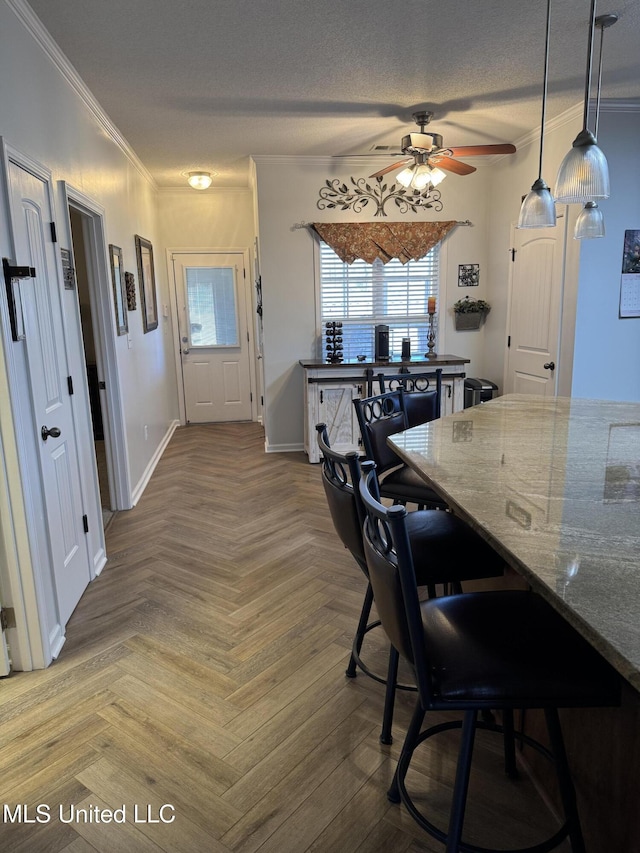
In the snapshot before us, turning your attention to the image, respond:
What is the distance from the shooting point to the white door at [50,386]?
7.66 feet

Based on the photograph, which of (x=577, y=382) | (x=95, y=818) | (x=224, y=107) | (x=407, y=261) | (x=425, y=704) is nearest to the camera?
(x=425, y=704)

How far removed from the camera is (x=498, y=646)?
1.27 metres

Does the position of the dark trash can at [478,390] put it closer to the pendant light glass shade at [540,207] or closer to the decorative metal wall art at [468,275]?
the decorative metal wall art at [468,275]

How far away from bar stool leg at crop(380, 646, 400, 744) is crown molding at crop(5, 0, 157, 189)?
2919 mm

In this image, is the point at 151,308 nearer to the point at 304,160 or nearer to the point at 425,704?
the point at 304,160

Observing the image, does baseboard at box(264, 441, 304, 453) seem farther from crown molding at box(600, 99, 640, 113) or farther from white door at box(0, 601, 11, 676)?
crown molding at box(600, 99, 640, 113)

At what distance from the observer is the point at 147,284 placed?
551 cm

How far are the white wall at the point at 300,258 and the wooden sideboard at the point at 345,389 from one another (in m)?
0.35

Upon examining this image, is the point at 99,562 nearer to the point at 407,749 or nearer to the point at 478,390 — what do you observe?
the point at 407,749

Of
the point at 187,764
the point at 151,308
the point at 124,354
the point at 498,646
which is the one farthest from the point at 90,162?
the point at 498,646

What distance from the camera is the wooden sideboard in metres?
5.08

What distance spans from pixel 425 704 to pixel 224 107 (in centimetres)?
389

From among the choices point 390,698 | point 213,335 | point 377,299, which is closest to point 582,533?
point 390,698

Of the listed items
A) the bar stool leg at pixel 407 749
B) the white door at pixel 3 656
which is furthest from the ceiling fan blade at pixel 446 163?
the white door at pixel 3 656
